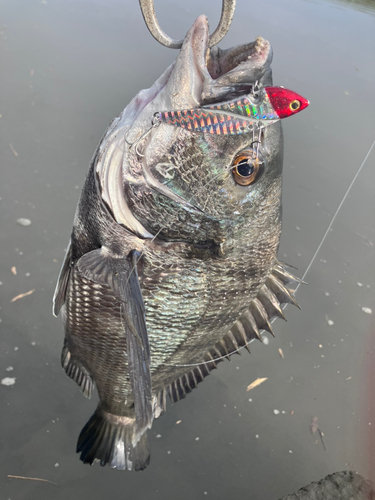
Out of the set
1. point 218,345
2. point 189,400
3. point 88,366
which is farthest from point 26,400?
point 218,345

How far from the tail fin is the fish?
0.27m

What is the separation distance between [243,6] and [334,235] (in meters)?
2.16

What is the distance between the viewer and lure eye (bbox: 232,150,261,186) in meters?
0.75

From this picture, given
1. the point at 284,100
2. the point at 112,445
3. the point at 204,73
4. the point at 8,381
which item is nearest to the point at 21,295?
the point at 8,381

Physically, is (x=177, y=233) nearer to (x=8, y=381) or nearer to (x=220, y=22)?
(x=220, y=22)

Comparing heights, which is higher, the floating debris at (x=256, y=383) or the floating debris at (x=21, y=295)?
the floating debris at (x=256, y=383)

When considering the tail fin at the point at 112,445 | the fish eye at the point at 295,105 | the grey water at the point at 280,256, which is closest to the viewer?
the fish eye at the point at 295,105

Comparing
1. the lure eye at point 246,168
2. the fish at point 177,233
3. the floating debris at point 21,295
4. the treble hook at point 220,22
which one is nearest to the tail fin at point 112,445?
the fish at point 177,233

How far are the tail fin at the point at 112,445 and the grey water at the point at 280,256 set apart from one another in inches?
Answer: 6.4

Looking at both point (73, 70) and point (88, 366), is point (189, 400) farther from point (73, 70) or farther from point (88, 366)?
point (73, 70)

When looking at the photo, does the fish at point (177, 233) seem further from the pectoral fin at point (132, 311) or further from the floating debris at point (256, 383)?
the floating debris at point (256, 383)

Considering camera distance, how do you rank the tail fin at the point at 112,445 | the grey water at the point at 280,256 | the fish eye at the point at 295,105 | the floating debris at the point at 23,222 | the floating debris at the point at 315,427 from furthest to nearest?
the floating debris at the point at 23,222 → the floating debris at the point at 315,427 → the grey water at the point at 280,256 → the tail fin at the point at 112,445 → the fish eye at the point at 295,105

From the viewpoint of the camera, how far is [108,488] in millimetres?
1342

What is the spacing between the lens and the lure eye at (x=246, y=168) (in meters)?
0.75
